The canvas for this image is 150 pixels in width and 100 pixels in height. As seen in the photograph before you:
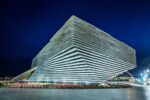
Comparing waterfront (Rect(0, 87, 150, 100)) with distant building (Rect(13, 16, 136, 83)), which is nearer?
waterfront (Rect(0, 87, 150, 100))

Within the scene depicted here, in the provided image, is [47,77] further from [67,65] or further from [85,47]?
[85,47]

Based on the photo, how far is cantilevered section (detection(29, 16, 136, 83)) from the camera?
11356 centimetres

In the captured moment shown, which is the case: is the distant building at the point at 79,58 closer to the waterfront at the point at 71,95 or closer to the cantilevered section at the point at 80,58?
the cantilevered section at the point at 80,58

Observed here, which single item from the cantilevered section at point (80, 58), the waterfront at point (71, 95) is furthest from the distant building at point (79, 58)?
the waterfront at point (71, 95)

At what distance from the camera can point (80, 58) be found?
11156 centimetres

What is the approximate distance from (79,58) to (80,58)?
0.65 meters

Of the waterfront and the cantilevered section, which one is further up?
the cantilevered section

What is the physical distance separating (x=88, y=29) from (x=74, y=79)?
3201cm

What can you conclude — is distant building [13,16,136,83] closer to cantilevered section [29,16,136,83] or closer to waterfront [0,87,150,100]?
cantilevered section [29,16,136,83]

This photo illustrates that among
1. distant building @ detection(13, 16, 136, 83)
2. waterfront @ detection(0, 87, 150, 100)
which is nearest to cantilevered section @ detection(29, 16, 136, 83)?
distant building @ detection(13, 16, 136, 83)

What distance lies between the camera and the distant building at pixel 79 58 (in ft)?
A: 373

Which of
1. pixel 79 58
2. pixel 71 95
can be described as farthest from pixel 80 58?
pixel 71 95

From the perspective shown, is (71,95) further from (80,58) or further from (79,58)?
(79,58)

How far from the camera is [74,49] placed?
10956 cm
